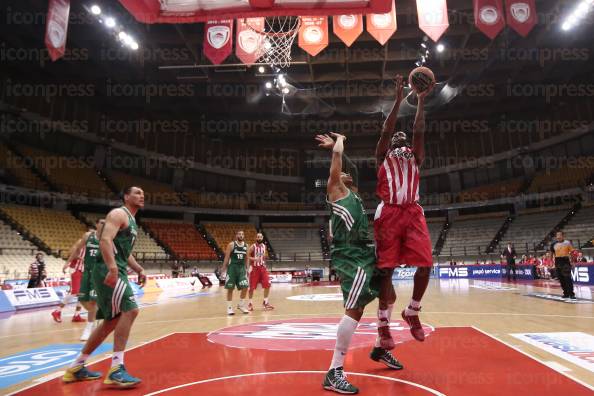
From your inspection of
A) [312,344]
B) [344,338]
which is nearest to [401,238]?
[344,338]

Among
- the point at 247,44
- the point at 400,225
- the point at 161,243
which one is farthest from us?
the point at 161,243

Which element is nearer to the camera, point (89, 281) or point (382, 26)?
point (89, 281)

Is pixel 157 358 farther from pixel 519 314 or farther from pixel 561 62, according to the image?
pixel 561 62

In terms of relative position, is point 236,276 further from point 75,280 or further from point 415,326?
point 415,326

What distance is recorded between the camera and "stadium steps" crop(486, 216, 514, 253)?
28.6 metres

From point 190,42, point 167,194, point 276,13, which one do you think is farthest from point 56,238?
point 276,13

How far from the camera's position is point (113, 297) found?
3.92 meters

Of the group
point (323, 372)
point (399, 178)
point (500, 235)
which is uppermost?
point (500, 235)

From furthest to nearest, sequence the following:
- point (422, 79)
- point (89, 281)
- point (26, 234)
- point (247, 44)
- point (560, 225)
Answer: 1. point (560, 225)
2. point (26, 234)
3. point (247, 44)
4. point (89, 281)
5. point (422, 79)

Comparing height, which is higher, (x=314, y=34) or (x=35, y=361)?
(x=314, y=34)

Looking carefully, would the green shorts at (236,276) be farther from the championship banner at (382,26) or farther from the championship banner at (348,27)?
the championship banner at (382,26)

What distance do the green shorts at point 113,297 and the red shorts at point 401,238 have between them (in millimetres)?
2470

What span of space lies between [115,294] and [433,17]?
437 inches

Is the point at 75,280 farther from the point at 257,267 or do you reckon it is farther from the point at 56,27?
the point at 56,27
